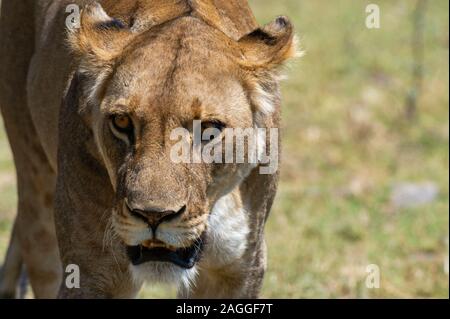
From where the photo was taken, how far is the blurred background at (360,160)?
5320mm

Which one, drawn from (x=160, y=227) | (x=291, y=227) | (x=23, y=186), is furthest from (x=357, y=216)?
(x=160, y=227)

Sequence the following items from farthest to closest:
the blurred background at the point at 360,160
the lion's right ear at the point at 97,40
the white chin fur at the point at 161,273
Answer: the blurred background at the point at 360,160 → the lion's right ear at the point at 97,40 → the white chin fur at the point at 161,273

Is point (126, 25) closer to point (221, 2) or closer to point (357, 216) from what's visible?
point (221, 2)

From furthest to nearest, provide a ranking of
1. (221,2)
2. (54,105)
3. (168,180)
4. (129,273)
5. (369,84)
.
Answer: (369,84) → (54,105) → (221,2) → (129,273) → (168,180)

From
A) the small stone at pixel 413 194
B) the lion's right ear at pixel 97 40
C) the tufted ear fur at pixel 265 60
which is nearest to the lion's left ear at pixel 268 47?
the tufted ear fur at pixel 265 60

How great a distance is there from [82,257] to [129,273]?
158mm

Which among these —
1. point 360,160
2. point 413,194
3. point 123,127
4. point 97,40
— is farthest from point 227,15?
point 360,160

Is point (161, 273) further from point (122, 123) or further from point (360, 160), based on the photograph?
point (360, 160)

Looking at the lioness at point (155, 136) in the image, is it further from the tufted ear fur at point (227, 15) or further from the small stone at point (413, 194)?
the small stone at point (413, 194)

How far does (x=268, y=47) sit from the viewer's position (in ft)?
11.0

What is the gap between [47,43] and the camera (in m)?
4.11

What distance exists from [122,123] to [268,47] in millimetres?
553

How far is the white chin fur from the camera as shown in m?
3.14

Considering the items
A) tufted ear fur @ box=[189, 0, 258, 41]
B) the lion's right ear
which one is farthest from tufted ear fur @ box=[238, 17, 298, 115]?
the lion's right ear
